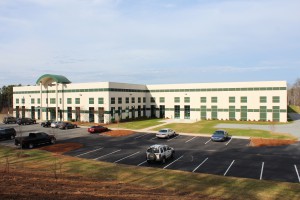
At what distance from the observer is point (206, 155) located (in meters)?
28.6

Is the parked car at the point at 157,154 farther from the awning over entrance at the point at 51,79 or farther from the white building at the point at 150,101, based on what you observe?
the awning over entrance at the point at 51,79

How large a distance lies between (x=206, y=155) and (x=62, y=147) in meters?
17.5

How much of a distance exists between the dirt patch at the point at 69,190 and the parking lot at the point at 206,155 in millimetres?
→ 7900

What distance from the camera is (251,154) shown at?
29.0 meters

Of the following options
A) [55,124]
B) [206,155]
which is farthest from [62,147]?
[55,124]

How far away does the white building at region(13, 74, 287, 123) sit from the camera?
5959cm

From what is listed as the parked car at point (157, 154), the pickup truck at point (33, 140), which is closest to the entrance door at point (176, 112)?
the pickup truck at point (33, 140)

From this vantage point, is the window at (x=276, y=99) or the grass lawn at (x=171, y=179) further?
the window at (x=276, y=99)

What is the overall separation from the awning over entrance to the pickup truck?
31.7 metres

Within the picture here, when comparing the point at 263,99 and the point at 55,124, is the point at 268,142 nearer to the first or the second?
the point at 263,99

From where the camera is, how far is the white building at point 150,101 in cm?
5959

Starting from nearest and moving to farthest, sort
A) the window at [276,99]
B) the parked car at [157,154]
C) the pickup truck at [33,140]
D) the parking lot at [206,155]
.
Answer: the parking lot at [206,155]
the parked car at [157,154]
the pickup truck at [33,140]
the window at [276,99]

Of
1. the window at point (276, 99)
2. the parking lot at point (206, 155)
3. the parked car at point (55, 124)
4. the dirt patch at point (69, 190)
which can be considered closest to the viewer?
the dirt patch at point (69, 190)

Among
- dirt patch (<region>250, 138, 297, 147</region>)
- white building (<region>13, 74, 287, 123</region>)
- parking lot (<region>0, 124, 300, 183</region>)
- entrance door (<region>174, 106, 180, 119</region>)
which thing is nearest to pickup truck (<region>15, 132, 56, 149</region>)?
parking lot (<region>0, 124, 300, 183</region>)
